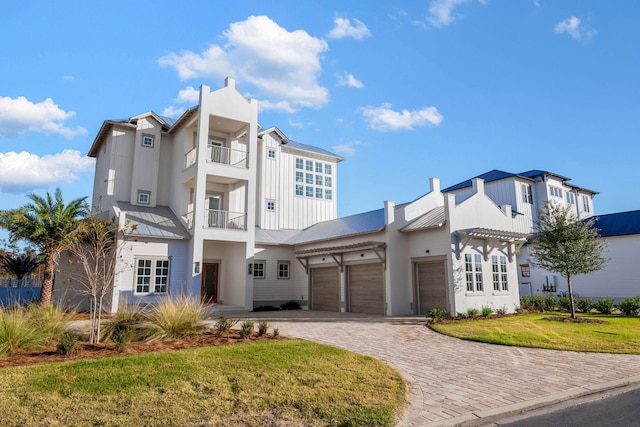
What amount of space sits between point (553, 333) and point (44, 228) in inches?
731

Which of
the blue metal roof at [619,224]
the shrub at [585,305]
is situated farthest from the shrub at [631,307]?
the blue metal roof at [619,224]

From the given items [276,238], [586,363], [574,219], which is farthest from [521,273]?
[586,363]

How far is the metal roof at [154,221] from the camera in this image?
1859cm

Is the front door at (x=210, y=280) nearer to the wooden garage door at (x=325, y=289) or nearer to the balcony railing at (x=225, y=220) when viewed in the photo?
the balcony railing at (x=225, y=220)

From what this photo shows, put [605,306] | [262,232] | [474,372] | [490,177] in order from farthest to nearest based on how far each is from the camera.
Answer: [490,177]
[262,232]
[605,306]
[474,372]

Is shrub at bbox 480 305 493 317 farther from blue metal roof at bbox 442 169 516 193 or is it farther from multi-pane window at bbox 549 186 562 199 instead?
multi-pane window at bbox 549 186 562 199

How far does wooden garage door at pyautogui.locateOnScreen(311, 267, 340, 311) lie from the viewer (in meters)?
20.6

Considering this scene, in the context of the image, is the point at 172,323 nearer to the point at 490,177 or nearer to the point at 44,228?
the point at 44,228

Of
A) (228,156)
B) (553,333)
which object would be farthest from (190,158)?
(553,333)

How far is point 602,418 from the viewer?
514 centimetres

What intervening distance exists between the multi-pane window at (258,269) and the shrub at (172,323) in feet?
39.2

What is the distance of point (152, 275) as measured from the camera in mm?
18625

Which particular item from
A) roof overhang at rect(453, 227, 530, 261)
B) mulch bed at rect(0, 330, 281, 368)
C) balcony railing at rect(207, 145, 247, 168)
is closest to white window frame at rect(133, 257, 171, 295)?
balcony railing at rect(207, 145, 247, 168)

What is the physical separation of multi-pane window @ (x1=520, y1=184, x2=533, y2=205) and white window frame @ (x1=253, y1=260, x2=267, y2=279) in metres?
19.1
